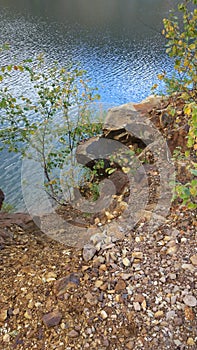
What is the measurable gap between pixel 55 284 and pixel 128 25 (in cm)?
2944

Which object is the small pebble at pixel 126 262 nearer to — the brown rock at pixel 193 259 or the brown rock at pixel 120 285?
the brown rock at pixel 120 285

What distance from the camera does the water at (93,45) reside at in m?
15.5

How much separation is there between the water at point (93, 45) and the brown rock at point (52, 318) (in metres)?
7.12

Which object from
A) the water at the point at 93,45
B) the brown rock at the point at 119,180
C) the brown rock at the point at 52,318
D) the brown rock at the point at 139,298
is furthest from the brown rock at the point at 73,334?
the water at the point at 93,45

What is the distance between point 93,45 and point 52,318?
75.2 ft

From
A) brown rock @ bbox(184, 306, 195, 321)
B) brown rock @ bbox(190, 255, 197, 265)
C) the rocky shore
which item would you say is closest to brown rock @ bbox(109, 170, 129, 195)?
the rocky shore

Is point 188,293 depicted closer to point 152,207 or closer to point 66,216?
point 152,207

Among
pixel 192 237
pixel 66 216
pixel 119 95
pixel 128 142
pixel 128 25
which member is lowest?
pixel 66 216

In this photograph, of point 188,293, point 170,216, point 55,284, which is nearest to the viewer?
point 188,293

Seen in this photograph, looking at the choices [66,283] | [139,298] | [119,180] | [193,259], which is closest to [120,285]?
[139,298]

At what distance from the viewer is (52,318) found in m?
2.81

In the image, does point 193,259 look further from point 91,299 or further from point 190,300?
point 91,299

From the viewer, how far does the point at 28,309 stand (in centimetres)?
298

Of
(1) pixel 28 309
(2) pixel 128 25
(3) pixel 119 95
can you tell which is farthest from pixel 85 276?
(2) pixel 128 25
